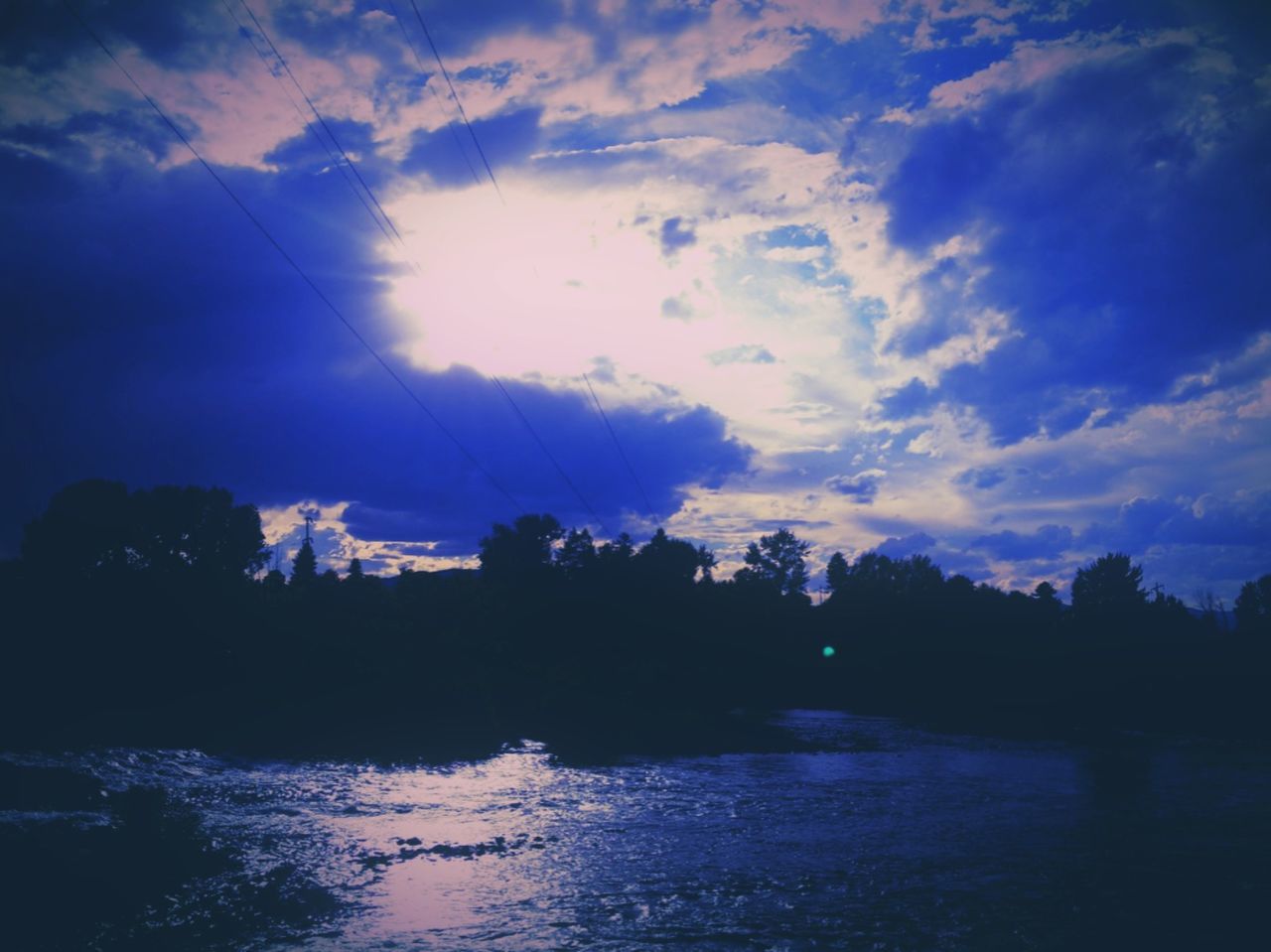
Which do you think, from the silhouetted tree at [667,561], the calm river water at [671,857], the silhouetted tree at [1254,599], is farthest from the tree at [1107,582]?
the calm river water at [671,857]

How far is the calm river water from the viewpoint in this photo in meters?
10.2

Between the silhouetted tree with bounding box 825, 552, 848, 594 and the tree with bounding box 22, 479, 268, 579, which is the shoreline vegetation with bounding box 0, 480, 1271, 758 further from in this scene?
the silhouetted tree with bounding box 825, 552, 848, 594

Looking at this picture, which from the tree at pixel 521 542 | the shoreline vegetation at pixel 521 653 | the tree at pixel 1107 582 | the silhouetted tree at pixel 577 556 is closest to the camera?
the shoreline vegetation at pixel 521 653

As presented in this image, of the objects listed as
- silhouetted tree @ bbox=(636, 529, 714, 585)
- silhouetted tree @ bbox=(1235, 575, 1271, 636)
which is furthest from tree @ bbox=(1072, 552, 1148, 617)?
silhouetted tree @ bbox=(636, 529, 714, 585)

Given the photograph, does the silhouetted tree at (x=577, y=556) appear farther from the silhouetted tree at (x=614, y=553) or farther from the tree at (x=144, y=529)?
the tree at (x=144, y=529)

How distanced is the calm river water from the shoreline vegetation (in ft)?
26.7

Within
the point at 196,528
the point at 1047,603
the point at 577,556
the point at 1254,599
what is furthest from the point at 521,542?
the point at 1254,599

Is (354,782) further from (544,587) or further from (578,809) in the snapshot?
(544,587)

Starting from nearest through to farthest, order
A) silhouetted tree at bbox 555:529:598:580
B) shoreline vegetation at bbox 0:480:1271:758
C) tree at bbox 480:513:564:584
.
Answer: shoreline vegetation at bbox 0:480:1271:758, silhouetted tree at bbox 555:529:598:580, tree at bbox 480:513:564:584

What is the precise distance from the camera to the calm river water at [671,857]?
33.6ft

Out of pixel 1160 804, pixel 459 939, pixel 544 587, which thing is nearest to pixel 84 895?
pixel 459 939

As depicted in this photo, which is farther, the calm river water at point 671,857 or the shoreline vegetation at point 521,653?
the shoreline vegetation at point 521,653

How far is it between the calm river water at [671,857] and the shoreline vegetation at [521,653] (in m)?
8.13

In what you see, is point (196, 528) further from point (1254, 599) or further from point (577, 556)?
point (1254, 599)
